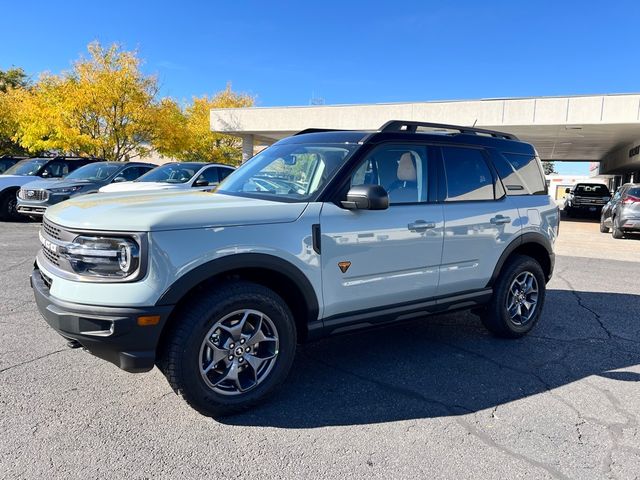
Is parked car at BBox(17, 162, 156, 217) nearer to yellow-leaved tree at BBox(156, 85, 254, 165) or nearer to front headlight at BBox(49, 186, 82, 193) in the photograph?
front headlight at BBox(49, 186, 82, 193)

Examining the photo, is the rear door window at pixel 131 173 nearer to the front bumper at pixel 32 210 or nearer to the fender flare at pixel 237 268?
the front bumper at pixel 32 210

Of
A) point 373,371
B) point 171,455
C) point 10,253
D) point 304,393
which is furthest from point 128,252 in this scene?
point 10,253

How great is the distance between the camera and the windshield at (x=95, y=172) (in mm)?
12274

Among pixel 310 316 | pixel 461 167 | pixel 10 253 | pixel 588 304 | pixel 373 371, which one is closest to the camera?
pixel 310 316

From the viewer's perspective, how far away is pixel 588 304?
20.4 feet

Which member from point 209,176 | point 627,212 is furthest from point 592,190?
point 209,176

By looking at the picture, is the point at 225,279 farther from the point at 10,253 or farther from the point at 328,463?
the point at 10,253

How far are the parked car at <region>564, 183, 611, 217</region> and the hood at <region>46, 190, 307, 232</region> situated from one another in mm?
23012

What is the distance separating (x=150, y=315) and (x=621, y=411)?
3.22 meters

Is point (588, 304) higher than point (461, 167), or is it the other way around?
point (461, 167)

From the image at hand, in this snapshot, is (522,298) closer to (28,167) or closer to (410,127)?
(410,127)

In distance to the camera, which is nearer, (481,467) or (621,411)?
(481,467)

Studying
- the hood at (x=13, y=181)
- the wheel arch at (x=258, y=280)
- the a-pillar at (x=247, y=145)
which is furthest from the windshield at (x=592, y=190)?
the wheel arch at (x=258, y=280)

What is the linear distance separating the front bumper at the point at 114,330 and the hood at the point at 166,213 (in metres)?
0.47
